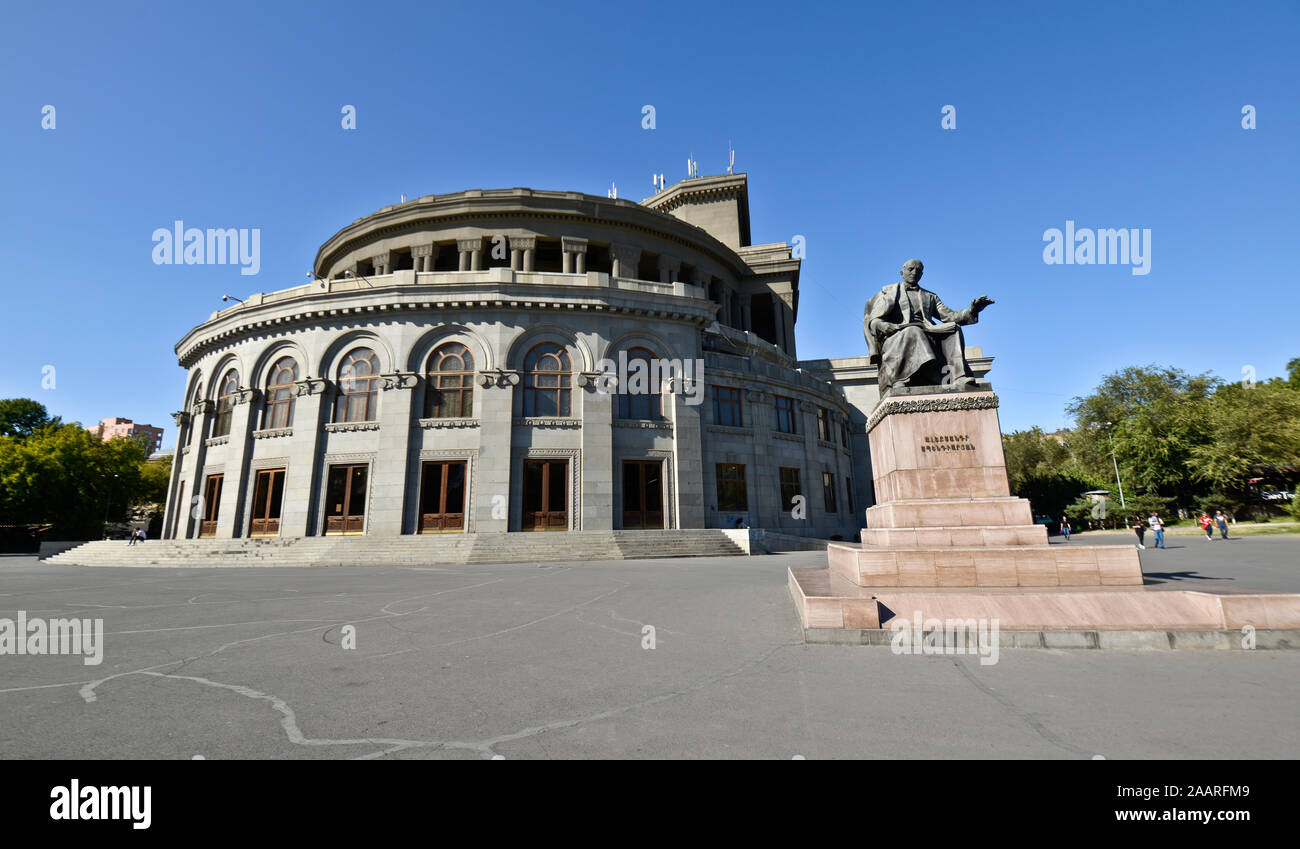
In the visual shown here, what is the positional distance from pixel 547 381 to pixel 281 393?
14.3 m

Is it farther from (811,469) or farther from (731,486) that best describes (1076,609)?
(811,469)

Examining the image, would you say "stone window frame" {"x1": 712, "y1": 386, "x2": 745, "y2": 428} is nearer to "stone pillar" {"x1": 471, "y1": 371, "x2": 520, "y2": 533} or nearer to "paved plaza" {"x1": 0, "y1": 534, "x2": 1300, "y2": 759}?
"stone pillar" {"x1": 471, "y1": 371, "x2": 520, "y2": 533}

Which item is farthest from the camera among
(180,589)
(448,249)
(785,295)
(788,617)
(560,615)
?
(785,295)

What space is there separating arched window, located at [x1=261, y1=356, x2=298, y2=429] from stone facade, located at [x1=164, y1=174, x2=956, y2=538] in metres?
0.11

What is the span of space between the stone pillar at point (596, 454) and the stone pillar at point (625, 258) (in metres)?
12.2

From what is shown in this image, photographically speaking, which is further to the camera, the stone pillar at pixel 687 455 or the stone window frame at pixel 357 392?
the stone window frame at pixel 357 392

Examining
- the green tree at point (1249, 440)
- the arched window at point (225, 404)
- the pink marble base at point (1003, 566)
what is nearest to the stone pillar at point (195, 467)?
the arched window at point (225, 404)

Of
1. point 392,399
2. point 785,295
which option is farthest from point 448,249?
point 785,295

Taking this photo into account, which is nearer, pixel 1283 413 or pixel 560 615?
pixel 560 615

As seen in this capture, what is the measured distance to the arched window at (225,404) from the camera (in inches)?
1163

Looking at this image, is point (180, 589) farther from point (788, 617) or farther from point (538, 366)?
point (538, 366)

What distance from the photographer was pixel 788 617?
7355 millimetres

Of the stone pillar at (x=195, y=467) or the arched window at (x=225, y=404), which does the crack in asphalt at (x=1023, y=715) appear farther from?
the stone pillar at (x=195, y=467)
